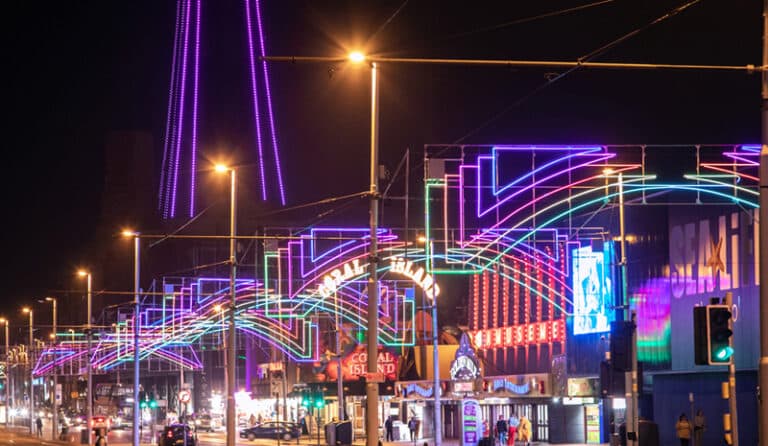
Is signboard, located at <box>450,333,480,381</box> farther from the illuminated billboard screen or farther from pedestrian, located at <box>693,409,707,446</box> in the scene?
pedestrian, located at <box>693,409,707,446</box>

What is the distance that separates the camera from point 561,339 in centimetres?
6475

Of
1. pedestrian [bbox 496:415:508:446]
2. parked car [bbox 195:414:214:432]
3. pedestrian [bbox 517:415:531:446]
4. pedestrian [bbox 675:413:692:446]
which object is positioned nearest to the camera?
pedestrian [bbox 675:413:692:446]

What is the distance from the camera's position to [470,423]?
50.3 metres

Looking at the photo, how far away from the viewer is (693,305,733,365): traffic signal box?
62.5ft

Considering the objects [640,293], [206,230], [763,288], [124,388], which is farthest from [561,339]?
[206,230]

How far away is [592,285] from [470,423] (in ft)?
35.9

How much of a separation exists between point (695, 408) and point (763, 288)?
33754mm

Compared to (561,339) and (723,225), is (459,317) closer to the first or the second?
(561,339)

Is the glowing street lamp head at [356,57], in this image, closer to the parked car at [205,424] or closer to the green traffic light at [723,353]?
the green traffic light at [723,353]

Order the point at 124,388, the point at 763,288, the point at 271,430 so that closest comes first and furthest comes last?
1. the point at 763,288
2. the point at 271,430
3. the point at 124,388

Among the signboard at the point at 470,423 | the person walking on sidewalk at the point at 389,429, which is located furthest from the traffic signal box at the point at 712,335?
the person walking on sidewalk at the point at 389,429

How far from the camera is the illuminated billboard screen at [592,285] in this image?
55531 mm

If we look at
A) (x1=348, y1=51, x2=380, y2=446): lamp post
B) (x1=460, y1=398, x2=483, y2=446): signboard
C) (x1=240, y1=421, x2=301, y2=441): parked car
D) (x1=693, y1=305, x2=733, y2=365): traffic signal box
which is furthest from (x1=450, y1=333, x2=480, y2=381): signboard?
(x1=693, y1=305, x2=733, y2=365): traffic signal box

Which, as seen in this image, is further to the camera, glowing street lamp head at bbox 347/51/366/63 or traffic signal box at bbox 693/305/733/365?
glowing street lamp head at bbox 347/51/366/63
